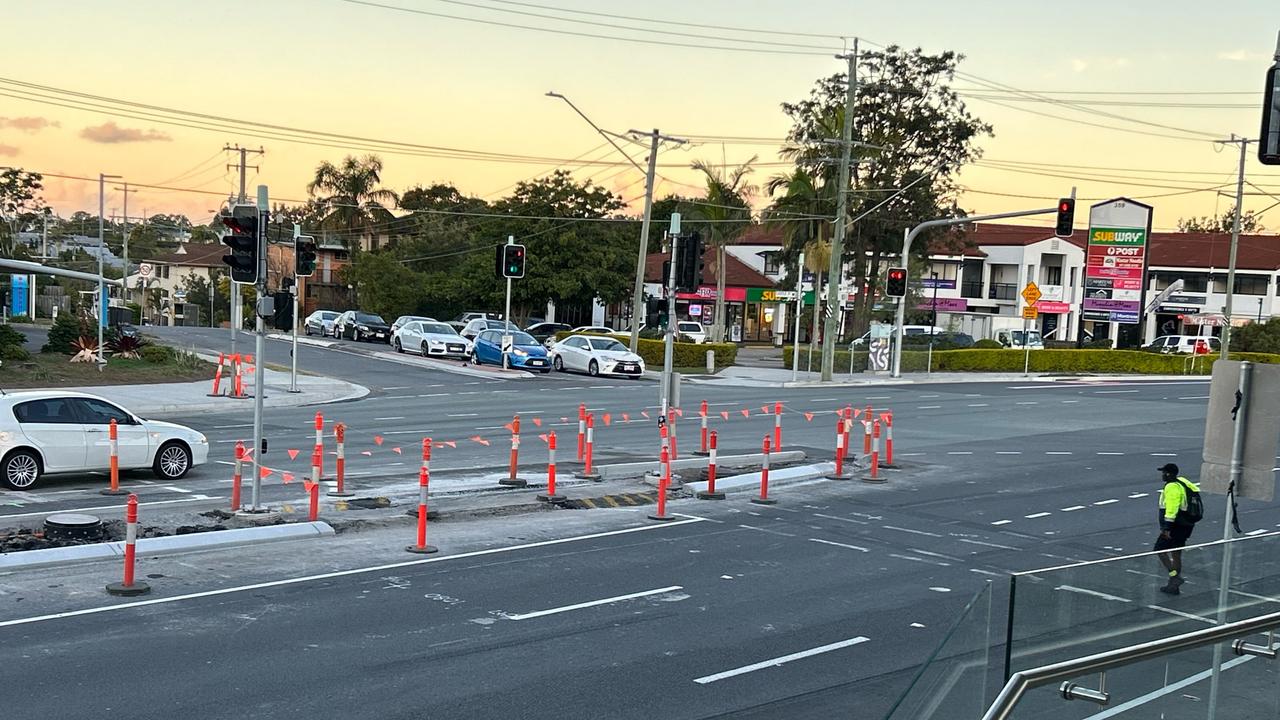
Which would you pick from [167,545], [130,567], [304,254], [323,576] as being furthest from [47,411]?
[304,254]

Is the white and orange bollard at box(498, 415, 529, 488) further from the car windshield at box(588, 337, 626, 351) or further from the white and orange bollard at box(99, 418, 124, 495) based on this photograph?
the car windshield at box(588, 337, 626, 351)

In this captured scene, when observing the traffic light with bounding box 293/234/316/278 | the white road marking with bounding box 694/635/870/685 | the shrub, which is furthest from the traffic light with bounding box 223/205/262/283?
the shrub

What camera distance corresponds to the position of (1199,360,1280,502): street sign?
9945 millimetres

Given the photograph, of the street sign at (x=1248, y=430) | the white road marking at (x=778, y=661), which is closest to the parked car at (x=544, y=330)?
the white road marking at (x=778, y=661)

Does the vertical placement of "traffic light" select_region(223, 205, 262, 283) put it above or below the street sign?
above

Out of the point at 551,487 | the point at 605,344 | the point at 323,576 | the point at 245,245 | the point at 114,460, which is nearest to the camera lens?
the point at 323,576

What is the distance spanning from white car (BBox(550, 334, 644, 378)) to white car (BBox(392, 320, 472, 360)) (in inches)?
197

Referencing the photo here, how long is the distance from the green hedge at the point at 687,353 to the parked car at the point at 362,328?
11.5 m

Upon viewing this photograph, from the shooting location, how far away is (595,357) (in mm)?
48625

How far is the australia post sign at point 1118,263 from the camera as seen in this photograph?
66.6 meters

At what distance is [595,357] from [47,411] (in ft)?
102

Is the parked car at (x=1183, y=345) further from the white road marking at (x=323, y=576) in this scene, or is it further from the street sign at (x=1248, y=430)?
the street sign at (x=1248, y=430)

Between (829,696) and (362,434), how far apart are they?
63.0ft

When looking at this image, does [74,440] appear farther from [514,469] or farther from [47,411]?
[514,469]
